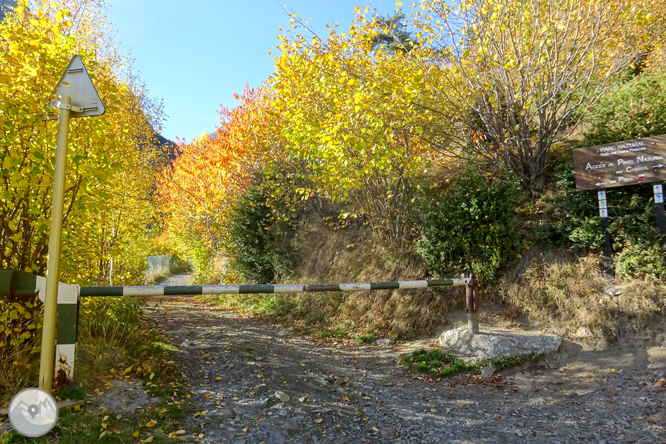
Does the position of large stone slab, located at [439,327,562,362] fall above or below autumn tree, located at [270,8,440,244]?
below

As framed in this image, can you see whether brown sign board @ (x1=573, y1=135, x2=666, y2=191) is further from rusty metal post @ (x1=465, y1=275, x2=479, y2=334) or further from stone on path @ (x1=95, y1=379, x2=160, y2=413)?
stone on path @ (x1=95, y1=379, x2=160, y2=413)

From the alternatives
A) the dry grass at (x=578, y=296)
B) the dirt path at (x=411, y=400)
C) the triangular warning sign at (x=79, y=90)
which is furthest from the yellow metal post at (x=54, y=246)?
the dry grass at (x=578, y=296)

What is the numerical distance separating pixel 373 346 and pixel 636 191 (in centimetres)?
486

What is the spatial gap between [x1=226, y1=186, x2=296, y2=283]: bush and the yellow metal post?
8214 mm

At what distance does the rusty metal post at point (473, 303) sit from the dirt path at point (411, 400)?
0.85 m

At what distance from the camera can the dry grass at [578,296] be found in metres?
5.20

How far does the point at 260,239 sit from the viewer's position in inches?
472

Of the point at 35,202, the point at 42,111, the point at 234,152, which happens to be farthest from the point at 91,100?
the point at 234,152

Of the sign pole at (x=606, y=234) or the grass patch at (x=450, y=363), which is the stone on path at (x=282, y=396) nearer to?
the grass patch at (x=450, y=363)

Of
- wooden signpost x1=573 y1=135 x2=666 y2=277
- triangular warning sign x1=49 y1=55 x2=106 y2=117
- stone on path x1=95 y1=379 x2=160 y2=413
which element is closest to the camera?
triangular warning sign x1=49 y1=55 x2=106 y2=117

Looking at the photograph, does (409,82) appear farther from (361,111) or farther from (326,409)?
(326,409)

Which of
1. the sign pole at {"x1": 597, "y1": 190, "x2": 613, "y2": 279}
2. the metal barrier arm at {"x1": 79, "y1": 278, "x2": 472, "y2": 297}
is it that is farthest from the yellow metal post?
the sign pole at {"x1": 597, "y1": 190, "x2": 613, "y2": 279}

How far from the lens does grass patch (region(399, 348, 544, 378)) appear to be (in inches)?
196

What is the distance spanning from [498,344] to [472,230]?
6.54 ft
